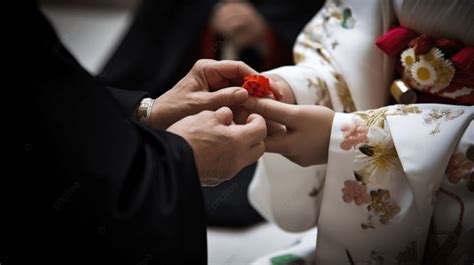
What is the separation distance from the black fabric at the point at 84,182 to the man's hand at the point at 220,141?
0.13 ft

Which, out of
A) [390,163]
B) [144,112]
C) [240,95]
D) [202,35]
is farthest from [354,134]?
[202,35]

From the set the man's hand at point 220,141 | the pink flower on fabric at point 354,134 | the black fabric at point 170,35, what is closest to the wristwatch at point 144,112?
the man's hand at point 220,141

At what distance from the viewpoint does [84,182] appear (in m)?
0.55

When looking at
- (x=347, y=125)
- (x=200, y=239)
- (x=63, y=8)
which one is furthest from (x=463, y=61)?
(x=63, y=8)

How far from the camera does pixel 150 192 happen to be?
0.57m

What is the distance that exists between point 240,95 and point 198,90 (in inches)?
3.3

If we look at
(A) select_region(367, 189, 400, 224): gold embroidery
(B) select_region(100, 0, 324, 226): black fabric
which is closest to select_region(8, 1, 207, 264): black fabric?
(A) select_region(367, 189, 400, 224): gold embroidery

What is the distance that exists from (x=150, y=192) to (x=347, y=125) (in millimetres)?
306

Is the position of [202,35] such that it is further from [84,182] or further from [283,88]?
[84,182]

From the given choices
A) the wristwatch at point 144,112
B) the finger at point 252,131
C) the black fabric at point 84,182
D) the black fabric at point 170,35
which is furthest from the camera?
the black fabric at point 170,35

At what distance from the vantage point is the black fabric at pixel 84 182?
0.55 meters

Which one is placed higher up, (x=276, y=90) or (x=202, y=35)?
(x=276, y=90)

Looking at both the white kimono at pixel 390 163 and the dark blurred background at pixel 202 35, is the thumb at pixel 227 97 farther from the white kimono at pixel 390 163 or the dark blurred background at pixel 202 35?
the dark blurred background at pixel 202 35

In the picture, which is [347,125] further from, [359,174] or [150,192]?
[150,192]
